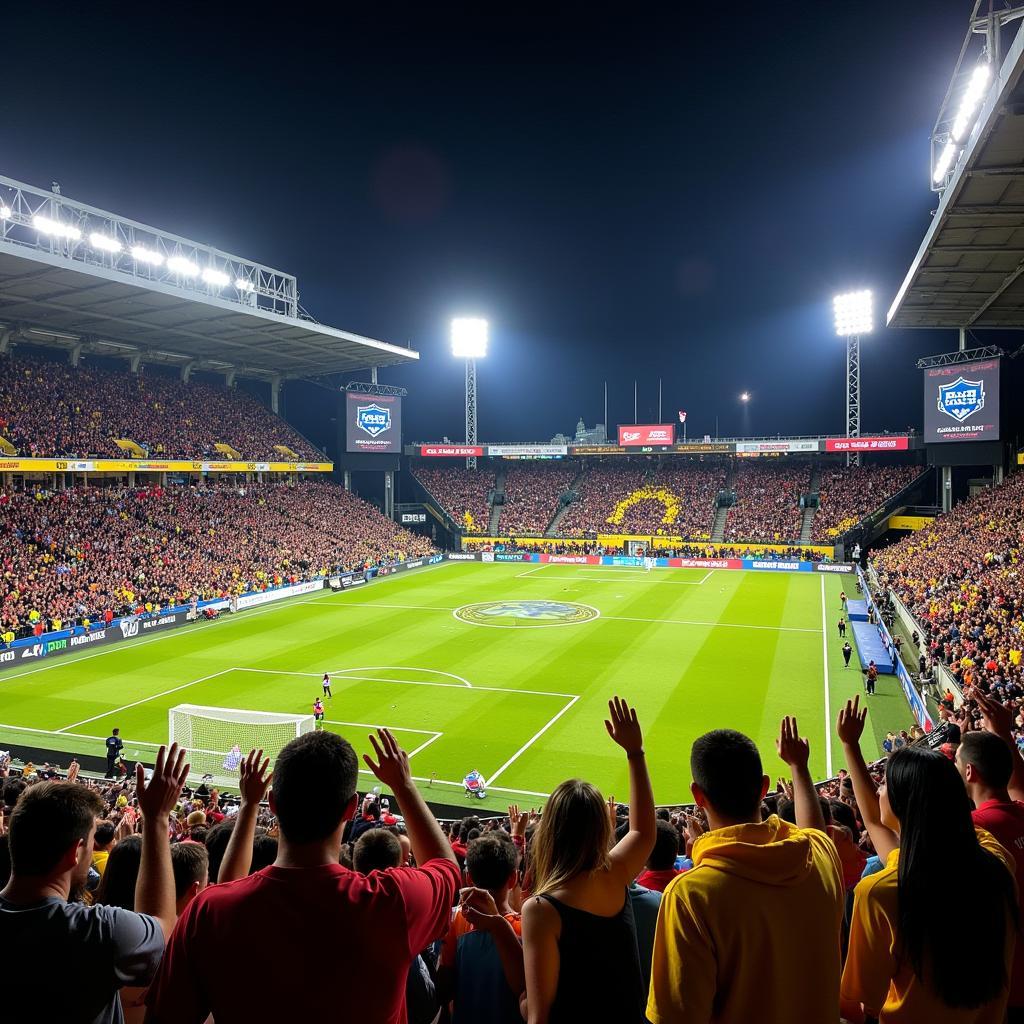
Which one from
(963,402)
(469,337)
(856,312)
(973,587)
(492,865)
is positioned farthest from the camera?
(469,337)

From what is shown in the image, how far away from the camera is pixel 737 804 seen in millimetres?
3102

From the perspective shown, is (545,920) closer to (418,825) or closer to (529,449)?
(418,825)

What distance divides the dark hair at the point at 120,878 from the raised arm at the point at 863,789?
3797mm

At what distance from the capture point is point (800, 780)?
3.79 meters

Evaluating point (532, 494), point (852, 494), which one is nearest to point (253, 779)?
point (852, 494)

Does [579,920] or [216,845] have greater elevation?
[579,920]

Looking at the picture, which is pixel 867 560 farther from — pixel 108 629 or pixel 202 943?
pixel 202 943

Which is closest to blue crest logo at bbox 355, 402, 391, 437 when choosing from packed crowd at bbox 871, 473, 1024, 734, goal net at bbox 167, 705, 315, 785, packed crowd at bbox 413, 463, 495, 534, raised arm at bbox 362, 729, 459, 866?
packed crowd at bbox 413, 463, 495, 534

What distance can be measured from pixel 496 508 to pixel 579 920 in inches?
2806

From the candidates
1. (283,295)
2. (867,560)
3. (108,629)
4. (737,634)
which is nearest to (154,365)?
(283,295)

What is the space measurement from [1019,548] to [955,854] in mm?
35288

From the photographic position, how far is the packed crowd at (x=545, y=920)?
102 inches

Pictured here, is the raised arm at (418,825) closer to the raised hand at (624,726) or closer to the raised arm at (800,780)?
the raised hand at (624,726)

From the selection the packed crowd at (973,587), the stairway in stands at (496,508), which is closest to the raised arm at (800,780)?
the packed crowd at (973,587)
